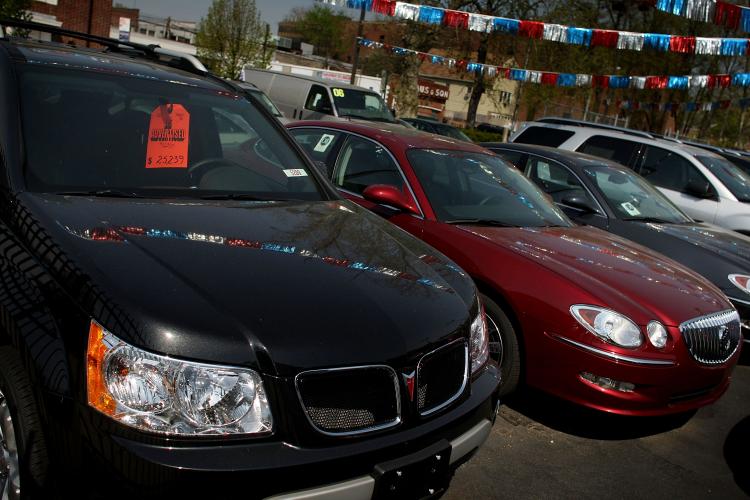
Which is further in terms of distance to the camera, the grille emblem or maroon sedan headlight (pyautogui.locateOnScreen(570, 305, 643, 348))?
maroon sedan headlight (pyautogui.locateOnScreen(570, 305, 643, 348))

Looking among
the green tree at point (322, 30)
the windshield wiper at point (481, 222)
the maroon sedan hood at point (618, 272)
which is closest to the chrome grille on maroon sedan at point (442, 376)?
the maroon sedan hood at point (618, 272)

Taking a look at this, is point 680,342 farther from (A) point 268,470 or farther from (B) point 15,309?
(B) point 15,309

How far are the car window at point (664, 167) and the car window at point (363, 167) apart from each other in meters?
5.22

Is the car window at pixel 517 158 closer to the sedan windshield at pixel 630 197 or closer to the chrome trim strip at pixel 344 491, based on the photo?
the sedan windshield at pixel 630 197

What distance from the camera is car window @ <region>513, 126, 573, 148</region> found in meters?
9.80

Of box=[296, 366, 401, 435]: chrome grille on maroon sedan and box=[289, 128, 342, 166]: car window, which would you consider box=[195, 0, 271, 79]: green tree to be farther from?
box=[296, 366, 401, 435]: chrome grille on maroon sedan

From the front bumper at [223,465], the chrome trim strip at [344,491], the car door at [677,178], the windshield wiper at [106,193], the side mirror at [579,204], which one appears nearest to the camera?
the front bumper at [223,465]

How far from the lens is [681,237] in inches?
247

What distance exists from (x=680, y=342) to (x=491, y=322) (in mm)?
1080

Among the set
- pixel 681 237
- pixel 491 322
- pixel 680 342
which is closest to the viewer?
pixel 680 342

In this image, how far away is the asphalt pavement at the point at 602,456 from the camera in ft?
11.8

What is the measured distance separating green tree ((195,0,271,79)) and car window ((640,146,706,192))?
29759 mm

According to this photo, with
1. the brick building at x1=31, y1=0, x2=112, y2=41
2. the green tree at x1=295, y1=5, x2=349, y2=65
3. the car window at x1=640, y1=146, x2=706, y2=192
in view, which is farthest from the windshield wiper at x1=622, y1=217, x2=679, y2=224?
the green tree at x1=295, y1=5, x2=349, y2=65

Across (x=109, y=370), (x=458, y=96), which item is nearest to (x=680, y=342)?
(x=109, y=370)
